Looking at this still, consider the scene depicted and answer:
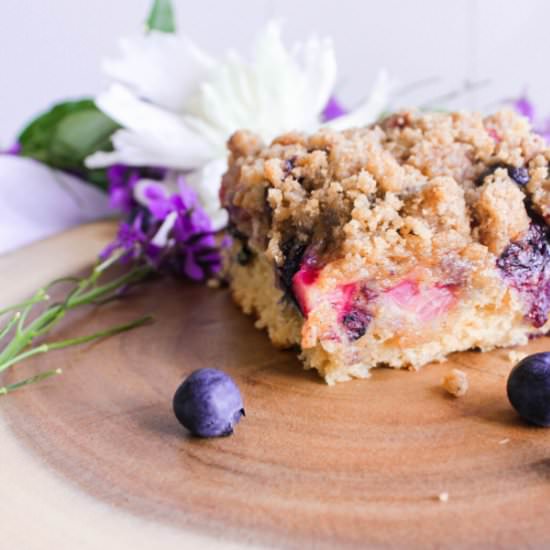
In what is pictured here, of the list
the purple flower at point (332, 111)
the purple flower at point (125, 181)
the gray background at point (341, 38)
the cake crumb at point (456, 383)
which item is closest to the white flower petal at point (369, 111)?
the purple flower at point (332, 111)

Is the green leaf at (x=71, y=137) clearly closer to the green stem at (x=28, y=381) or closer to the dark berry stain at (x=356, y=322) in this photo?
the green stem at (x=28, y=381)

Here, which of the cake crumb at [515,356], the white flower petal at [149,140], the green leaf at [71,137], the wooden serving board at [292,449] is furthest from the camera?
the green leaf at [71,137]

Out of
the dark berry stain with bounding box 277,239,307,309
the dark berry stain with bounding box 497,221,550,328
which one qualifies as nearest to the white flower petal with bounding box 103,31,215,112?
the dark berry stain with bounding box 277,239,307,309

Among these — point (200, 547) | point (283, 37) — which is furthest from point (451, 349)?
point (283, 37)

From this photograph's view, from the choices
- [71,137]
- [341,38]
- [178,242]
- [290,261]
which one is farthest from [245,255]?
[341,38]

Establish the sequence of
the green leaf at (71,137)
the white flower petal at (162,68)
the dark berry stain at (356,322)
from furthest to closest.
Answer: the green leaf at (71,137) < the white flower petal at (162,68) < the dark berry stain at (356,322)

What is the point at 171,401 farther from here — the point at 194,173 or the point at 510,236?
the point at 194,173

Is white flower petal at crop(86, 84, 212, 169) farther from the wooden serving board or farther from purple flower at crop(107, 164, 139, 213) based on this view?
the wooden serving board
